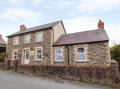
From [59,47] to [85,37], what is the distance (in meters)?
4.13

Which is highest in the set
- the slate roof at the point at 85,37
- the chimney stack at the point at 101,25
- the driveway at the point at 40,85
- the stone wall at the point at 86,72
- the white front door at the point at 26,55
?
the chimney stack at the point at 101,25

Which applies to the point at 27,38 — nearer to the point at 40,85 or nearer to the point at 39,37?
the point at 39,37

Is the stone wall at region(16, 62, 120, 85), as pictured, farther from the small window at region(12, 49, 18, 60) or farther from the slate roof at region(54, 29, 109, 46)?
the small window at region(12, 49, 18, 60)

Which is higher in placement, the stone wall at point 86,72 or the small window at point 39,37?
the small window at point 39,37

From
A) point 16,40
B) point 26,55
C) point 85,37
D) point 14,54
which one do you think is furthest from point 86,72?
point 16,40

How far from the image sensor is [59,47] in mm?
23609

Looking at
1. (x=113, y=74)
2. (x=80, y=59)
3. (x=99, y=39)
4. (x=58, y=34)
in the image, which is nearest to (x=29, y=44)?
(x=58, y=34)

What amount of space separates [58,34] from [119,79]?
1497 cm

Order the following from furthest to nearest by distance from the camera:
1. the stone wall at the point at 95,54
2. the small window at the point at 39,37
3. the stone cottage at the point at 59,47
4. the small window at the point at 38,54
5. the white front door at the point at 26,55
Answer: the white front door at the point at 26,55 < the small window at the point at 39,37 < the small window at the point at 38,54 < the stone cottage at the point at 59,47 < the stone wall at the point at 95,54

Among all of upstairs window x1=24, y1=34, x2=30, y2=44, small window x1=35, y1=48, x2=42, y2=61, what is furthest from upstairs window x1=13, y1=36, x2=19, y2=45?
small window x1=35, y1=48, x2=42, y2=61

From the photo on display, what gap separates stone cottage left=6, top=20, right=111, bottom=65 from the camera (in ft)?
65.0

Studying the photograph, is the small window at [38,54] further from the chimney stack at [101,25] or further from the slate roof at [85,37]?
the chimney stack at [101,25]

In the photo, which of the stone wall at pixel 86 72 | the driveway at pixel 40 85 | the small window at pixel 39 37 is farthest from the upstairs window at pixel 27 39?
the driveway at pixel 40 85

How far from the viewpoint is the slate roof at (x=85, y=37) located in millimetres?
20569
